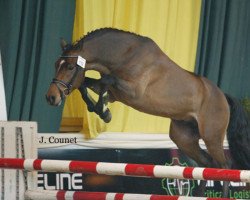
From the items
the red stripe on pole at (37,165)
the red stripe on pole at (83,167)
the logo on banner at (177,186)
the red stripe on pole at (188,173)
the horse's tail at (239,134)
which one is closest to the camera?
the red stripe on pole at (188,173)

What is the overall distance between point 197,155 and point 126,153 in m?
0.94

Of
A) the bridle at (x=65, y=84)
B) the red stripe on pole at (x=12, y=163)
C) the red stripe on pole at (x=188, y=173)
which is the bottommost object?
the red stripe on pole at (x=12, y=163)

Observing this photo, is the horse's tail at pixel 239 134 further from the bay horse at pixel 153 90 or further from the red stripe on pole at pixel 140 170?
the red stripe on pole at pixel 140 170

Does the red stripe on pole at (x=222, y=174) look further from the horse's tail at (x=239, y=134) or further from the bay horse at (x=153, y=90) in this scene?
the horse's tail at (x=239, y=134)

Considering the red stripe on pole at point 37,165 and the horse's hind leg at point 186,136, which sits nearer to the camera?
the red stripe on pole at point 37,165

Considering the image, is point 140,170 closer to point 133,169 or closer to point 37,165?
point 133,169

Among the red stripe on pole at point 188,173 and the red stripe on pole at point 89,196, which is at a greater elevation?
the red stripe on pole at point 188,173

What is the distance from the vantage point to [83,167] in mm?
3832

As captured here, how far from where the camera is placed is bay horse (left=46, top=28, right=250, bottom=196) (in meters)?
4.02

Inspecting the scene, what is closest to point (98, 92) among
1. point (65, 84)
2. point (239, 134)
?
point (65, 84)

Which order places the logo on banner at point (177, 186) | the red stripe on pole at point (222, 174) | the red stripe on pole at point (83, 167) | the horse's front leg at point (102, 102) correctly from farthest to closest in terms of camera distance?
1. the logo on banner at point (177, 186)
2. the horse's front leg at point (102, 102)
3. the red stripe on pole at point (83, 167)
4. the red stripe on pole at point (222, 174)

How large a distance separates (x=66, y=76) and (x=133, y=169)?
732 mm

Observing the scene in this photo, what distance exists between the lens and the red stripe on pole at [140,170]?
11.9 ft

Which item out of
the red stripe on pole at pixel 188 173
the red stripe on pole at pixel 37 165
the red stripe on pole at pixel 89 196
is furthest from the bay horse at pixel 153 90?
the red stripe on pole at pixel 188 173
